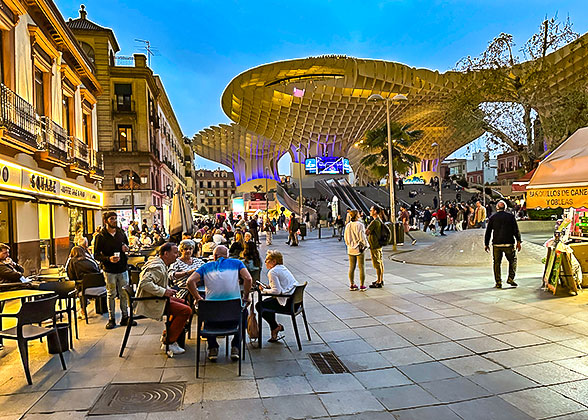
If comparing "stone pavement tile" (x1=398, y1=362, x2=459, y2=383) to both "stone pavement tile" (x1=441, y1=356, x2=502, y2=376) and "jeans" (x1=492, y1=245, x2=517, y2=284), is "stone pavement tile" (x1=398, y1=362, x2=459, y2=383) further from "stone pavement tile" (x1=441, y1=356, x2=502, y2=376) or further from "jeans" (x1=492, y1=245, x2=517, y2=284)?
"jeans" (x1=492, y1=245, x2=517, y2=284)

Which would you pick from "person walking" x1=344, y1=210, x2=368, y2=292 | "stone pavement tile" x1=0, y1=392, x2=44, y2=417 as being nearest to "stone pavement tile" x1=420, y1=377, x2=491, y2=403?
"stone pavement tile" x1=0, y1=392, x2=44, y2=417

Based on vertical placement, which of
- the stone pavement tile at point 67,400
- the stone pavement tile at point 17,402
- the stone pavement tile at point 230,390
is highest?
the stone pavement tile at point 17,402

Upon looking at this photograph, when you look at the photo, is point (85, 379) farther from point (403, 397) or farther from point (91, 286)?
point (403, 397)

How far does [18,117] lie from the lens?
1101cm

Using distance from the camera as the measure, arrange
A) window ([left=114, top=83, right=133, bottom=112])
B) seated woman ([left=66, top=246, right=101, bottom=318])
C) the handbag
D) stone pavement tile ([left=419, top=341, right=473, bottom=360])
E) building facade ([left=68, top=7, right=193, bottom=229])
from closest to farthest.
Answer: stone pavement tile ([left=419, top=341, right=473, bottom=360]) < the handbag < seated woman ([left=66, top=246, right=101, bottom=318]) < building facade ([left=68, top=7, right=193, bottom=229]) < window ([left=114, top=83, right=133, bottom=112])

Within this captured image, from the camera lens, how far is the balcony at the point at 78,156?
16.1 metres

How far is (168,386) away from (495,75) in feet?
66.1

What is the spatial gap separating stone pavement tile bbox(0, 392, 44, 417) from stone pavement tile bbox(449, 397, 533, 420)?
12.4ft

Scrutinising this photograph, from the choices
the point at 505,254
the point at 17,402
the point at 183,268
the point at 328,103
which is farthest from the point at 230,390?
the point at 328,103

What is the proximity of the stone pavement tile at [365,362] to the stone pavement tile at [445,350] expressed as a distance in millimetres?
616

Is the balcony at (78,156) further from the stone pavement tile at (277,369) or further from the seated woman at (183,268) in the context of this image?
the stone pavement tile at (277,369)

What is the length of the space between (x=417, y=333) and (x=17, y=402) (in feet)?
15.5

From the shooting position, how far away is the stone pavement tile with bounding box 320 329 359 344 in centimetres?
583

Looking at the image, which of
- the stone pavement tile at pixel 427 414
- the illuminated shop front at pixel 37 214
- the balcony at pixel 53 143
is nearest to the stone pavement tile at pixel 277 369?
the stone pavement tile at pixel 427 414
